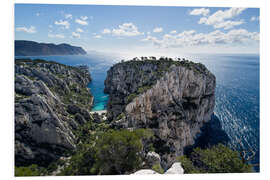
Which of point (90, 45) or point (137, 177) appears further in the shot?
point (90, 45)

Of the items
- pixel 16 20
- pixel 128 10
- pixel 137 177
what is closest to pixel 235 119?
pixel 137 177

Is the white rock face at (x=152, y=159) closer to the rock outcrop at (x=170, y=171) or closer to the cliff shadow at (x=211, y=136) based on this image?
the rock outcrop at (x=170, y=171)

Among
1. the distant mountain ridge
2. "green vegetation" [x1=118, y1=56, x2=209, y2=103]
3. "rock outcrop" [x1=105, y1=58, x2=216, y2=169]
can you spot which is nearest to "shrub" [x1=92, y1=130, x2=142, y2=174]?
"rock outcrop" [x1=105, y1=58, x2=216, y2=169]

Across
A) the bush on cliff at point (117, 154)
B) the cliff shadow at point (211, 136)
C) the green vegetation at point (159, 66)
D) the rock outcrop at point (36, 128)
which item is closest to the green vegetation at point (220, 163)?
the bush on cliff at point (117, 154)

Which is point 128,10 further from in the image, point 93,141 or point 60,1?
point 93,141

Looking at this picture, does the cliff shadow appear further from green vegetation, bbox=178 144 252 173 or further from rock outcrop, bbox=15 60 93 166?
rock outcrop, bbox=15 60 93 166

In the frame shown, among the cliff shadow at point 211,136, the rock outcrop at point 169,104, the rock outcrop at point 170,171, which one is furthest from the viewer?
the cliff shadow at point 211,136
